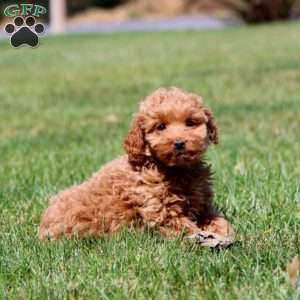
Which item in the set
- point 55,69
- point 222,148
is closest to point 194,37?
point 55,69

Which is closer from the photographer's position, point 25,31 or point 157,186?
point 157,186

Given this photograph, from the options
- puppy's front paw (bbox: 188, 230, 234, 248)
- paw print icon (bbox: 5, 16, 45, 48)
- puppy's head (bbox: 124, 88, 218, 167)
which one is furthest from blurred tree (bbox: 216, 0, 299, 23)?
puppy's front paw (bbox: 188, 230, 234, 248)

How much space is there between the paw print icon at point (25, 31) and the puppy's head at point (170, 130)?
1.48 m

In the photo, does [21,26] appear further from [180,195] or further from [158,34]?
[158,34]

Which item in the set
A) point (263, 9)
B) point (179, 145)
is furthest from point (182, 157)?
point (263, 9)

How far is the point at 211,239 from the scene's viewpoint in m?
3.97

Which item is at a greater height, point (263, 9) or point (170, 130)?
point (170, 130)

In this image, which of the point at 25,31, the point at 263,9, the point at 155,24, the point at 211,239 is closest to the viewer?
the point at 211,239

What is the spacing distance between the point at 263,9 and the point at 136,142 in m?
27.9

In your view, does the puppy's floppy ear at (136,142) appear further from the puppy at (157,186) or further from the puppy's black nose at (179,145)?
the puppy's black nose at (179,145)

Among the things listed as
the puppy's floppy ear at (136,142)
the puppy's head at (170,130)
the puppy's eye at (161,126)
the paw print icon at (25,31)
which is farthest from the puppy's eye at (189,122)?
the paw print icon at (25,31)

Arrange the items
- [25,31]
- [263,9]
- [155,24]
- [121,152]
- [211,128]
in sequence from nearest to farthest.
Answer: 1. [211,128]
2. [25,31]
3. [121,152]
4. [263,9]
5. [155,24]

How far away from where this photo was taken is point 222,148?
7.43m

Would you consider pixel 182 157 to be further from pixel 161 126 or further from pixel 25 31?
pixel 25 31
